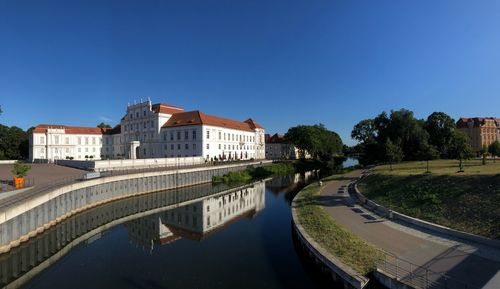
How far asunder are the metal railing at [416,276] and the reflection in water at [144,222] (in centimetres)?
A: 1252

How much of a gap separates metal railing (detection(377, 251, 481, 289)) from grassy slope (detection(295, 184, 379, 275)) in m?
0.61

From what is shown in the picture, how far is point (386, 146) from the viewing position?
40.4m

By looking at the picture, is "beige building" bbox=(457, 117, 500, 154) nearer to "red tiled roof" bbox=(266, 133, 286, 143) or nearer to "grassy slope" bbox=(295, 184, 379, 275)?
"red tiled roof" bbox=(266, 133, 286, 143)

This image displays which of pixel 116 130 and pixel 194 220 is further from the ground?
pixel 116 130

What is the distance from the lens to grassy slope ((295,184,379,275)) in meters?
12.0

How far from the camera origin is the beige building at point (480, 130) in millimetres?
87938

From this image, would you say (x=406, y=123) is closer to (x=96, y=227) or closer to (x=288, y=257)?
(x=288, y=257)

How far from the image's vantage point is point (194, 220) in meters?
25.5

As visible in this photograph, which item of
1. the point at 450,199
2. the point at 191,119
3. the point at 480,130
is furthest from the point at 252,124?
the point at 450,199

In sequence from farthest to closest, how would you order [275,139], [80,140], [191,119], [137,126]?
[275,139], [80,140], [137,126], [191,119]

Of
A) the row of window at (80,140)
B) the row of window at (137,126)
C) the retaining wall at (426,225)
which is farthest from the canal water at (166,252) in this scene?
the row of window at (80,140)

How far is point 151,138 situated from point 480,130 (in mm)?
91463

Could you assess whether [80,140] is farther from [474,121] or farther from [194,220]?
[474,121]

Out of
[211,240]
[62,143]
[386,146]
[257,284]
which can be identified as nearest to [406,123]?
[386,146]
